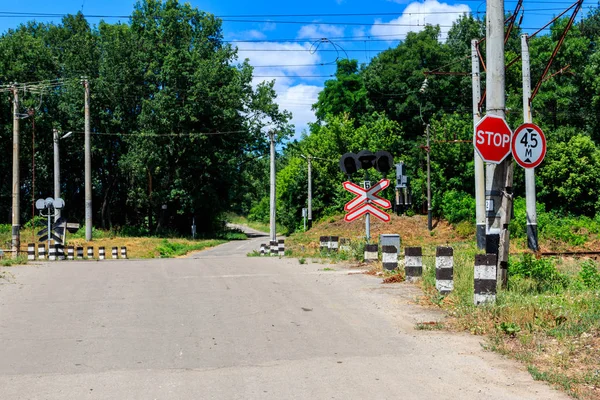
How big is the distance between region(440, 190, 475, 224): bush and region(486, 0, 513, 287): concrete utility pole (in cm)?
3621

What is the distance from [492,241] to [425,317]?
5.66ft

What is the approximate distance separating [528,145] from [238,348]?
5030mm

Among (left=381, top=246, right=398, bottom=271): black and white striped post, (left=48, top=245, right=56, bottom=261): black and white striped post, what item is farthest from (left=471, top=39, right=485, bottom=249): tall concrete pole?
(left=48, top=245, right=56, bottom=261): black and white striped post

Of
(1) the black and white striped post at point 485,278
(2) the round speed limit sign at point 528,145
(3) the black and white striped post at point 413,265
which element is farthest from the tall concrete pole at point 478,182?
(1) the black and white striped post at point 485,278

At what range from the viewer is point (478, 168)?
68.2 feet

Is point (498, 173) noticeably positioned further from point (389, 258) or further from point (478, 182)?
point (478, 182)

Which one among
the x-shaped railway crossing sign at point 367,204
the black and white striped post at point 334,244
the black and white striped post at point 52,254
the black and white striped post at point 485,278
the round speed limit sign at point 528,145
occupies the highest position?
the round speed limit sign at point 528,145

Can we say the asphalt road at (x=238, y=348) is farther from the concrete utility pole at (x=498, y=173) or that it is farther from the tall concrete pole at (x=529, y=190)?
the tall concrete pole at (x=529, y=190)

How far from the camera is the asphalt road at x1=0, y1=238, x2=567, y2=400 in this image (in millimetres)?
6012

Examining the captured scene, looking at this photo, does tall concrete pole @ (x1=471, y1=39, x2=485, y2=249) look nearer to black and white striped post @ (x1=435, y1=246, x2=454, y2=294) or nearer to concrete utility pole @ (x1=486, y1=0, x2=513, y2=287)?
black and white striped post @ (x1=435, y1=246, x2=454, y2=294)

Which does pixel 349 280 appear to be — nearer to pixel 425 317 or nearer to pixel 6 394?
pixel 425 317

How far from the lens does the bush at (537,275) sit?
11.1m

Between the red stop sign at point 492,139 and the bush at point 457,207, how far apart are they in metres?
36.8

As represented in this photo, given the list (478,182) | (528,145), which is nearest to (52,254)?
(478,182)
